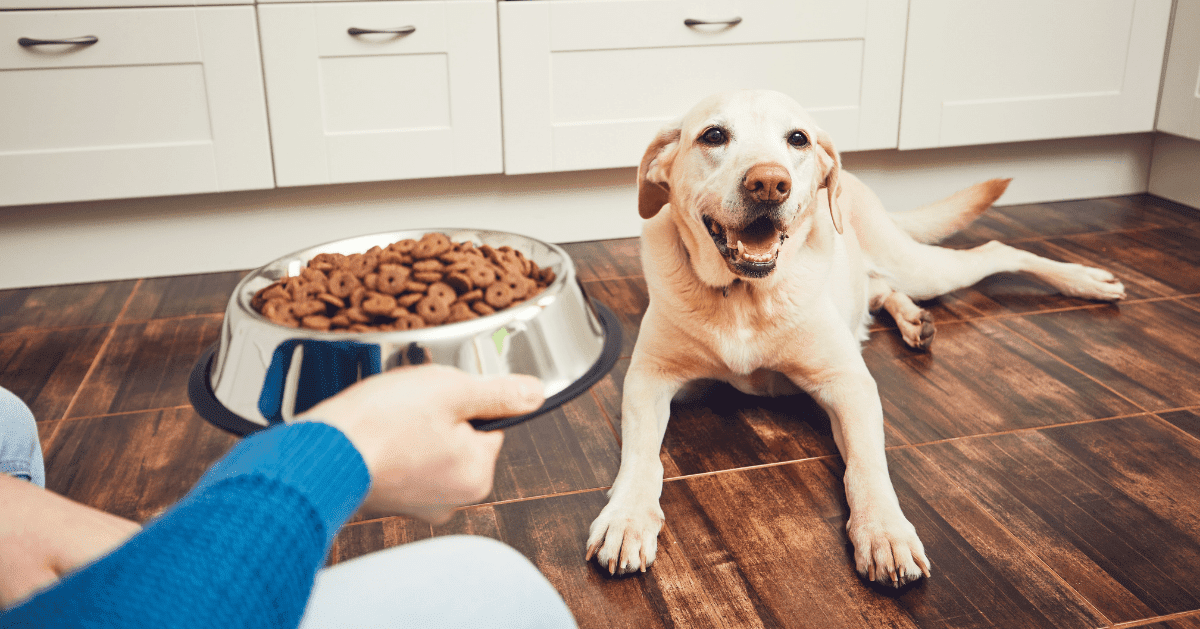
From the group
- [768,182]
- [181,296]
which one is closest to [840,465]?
[768,182]

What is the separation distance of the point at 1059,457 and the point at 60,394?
7.04 ft

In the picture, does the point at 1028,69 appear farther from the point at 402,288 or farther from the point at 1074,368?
the point at 402,288

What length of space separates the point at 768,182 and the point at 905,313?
955 millimetres

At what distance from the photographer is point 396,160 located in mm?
2824

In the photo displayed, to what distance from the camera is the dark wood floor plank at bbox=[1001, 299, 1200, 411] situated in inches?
75.3

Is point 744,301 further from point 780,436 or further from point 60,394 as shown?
point 60,394

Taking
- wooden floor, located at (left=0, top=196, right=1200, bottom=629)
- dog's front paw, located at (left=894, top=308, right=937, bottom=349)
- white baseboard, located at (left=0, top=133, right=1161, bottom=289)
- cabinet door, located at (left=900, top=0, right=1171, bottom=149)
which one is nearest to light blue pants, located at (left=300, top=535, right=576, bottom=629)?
wooden floor, located at (left=0, top=196, right=1200, bottom=629)

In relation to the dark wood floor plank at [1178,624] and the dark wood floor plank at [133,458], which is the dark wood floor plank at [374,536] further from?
the dark wood floor plank at [1178,624]

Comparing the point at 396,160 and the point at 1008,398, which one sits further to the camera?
the point at 396,160

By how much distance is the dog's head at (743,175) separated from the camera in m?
1.56

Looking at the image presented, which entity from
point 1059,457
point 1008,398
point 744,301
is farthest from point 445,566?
point 1008,398

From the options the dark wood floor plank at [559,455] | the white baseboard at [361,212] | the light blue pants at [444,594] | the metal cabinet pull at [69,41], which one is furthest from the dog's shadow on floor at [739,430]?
the metal cabinet pull at [69,41]

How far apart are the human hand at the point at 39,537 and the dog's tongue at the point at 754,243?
4.00 feet

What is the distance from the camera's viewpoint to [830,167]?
176 cm
